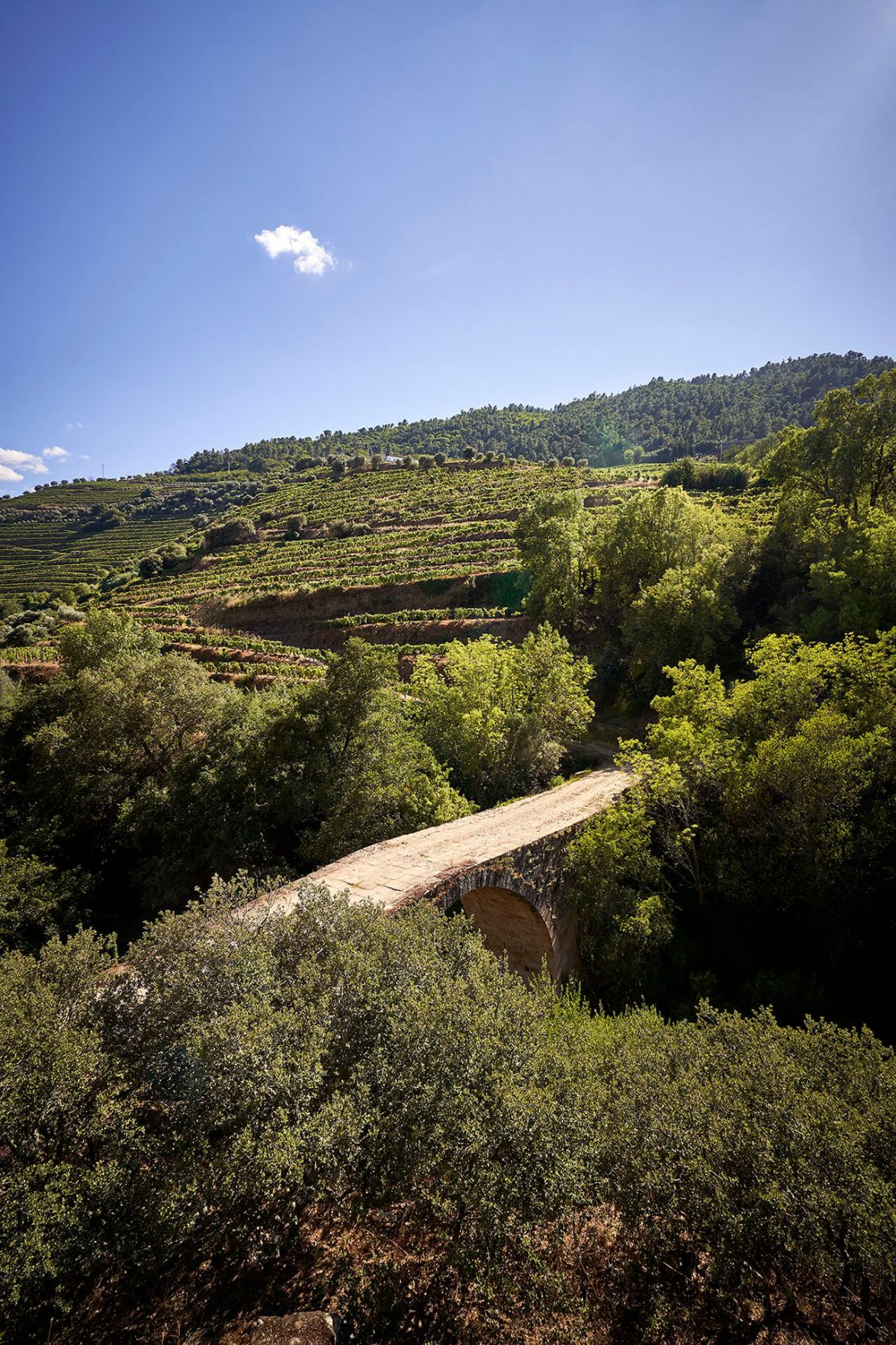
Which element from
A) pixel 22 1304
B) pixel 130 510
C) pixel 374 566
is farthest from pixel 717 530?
pixel 130 510

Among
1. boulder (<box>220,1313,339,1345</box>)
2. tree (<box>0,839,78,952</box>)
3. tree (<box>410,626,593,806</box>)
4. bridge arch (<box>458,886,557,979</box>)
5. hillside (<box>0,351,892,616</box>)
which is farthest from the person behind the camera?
hillside (<box>0,351,892,616</box>)

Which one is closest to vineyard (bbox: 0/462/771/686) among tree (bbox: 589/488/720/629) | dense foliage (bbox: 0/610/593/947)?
tree (bbox: 589/488/720/629)

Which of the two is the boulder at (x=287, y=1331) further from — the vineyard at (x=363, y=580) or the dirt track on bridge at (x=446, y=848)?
the vineyard at (x=363, y=580)

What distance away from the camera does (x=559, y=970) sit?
16.1 m

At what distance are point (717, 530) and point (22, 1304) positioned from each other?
37.2 meters

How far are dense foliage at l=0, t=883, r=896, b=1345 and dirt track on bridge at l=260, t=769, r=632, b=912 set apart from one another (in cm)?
346

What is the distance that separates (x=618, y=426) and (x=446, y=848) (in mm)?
159651

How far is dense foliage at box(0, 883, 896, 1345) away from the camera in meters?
5.57

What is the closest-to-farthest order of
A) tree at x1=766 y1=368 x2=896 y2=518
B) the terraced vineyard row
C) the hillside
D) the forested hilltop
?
tree at x1=766 y1=368 x2=896 y2=518
the hillside
the terraced vineyard row
the forested hilltop

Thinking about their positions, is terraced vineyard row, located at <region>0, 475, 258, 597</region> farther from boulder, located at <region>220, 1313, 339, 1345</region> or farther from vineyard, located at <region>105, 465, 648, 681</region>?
boulder, located at <region>220, 1313, 339, 1345</region>

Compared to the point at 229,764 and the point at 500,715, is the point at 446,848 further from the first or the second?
the point at 229,764

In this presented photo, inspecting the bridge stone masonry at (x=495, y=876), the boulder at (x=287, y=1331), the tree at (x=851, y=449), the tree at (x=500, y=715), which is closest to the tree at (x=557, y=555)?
the tree at (x=500, y=715)

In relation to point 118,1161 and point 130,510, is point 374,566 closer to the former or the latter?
point 118,1161

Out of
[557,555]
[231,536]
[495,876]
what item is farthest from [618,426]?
[495,876]
